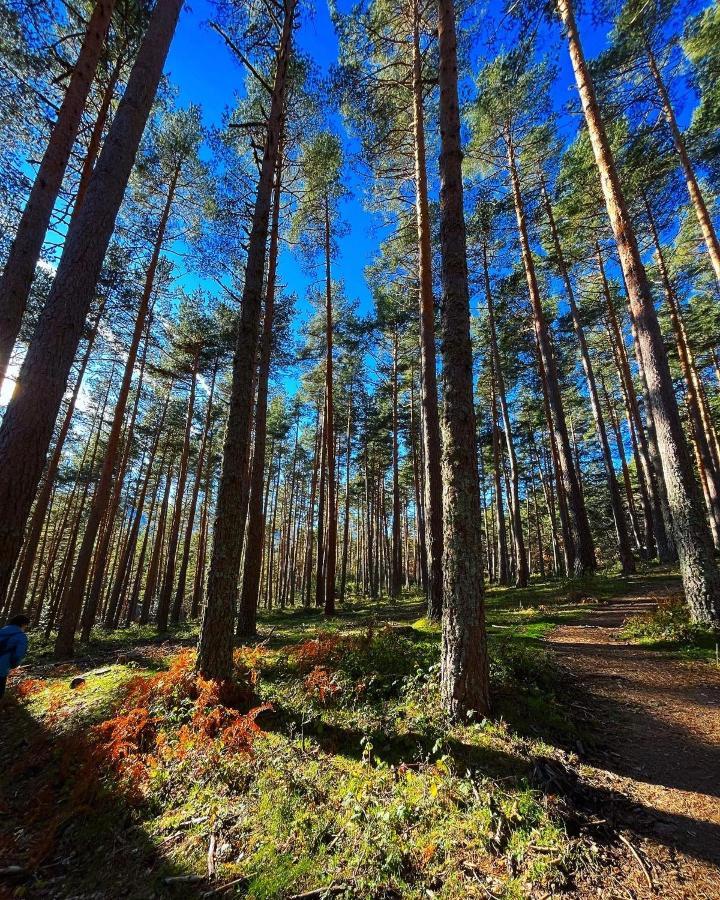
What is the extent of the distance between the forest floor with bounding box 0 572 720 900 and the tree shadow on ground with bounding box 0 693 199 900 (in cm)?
2

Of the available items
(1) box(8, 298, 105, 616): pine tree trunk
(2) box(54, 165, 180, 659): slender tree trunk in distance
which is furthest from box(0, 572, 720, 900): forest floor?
(1) box(8, 298, 105, 616): pine tree trunk

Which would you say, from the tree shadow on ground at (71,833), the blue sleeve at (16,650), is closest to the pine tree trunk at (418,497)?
the blue sleeve at (16,650)

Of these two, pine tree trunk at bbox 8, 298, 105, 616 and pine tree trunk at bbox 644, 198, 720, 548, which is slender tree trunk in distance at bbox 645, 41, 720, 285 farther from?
pine tree trunk at bbox 8, 298, 105, 616

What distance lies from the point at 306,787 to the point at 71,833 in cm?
217

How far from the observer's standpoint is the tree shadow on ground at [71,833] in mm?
2803

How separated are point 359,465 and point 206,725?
27107mm

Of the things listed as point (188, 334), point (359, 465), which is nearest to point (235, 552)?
point (188, 334)

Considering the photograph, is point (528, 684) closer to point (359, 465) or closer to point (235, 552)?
point (235, 552)

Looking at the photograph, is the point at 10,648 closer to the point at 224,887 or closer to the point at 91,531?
the point at 91,531

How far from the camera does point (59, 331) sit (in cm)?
432

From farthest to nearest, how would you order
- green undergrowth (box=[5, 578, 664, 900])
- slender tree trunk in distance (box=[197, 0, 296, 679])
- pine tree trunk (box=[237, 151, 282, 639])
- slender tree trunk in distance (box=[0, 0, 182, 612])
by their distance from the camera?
pine tree trunk (box=[237, 151, 282, 639]) < slender tree trunk in distance (box=[197, 0, 296, 679]) < slender tree trunk in distance (box=[0, 0, 182, 612]) < green undergrowth (box=[5, 578, 664, 900])

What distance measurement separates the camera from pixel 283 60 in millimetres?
7930

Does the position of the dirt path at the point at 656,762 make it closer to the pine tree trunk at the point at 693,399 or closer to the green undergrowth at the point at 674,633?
the green undergrowth at the point at 674,633

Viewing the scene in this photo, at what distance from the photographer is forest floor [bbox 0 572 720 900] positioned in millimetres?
2453
